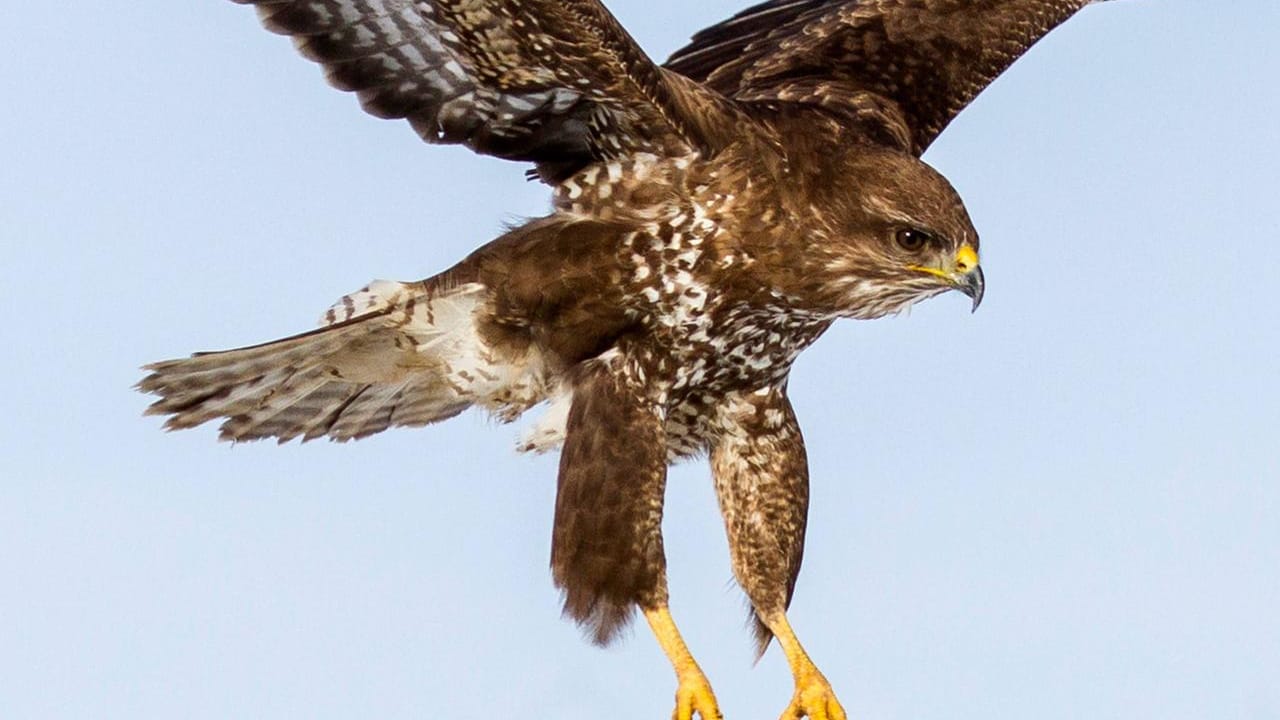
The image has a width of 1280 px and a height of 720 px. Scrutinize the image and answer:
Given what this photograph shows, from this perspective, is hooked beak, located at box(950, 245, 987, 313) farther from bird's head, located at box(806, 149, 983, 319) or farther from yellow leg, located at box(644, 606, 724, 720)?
yellow leg, located at box(644, 606, 724, 720)

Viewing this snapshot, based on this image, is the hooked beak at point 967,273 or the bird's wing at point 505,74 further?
the hooked beak at point 967,273

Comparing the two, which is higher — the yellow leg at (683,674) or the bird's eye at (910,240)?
the bird's eye at (910,240)

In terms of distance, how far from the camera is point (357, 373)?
34.2ft

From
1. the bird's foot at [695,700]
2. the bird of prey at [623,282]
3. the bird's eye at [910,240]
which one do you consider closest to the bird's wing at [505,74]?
the bird of prey at [623,282]

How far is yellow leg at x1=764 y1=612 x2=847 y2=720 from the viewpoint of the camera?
967 centimetres

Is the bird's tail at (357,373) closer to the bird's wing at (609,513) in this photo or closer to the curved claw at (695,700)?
the bird's wing at (609,513)

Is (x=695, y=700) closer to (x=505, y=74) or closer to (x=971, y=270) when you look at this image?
(x=971, y=270)

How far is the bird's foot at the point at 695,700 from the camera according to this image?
9.38 metres

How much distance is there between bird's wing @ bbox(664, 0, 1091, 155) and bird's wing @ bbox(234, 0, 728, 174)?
130 cm

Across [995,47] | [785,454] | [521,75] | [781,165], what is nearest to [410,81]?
[521,75]

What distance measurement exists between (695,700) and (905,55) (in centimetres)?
343

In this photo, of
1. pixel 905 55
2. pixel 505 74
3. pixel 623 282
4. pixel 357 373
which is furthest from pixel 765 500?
pixel 905 55

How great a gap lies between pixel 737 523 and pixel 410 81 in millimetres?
2323

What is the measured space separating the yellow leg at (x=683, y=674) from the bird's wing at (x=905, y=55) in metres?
2.56
